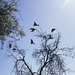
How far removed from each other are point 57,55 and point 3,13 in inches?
325

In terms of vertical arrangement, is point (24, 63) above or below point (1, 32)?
below

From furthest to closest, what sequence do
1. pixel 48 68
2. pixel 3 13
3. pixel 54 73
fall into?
1. pixel 48 68
2. pixel 54 73
3. pixel 3 13

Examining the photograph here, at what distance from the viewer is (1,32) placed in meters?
9.05

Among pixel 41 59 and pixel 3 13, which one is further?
pixel 41 59

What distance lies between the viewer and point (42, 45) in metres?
15.8

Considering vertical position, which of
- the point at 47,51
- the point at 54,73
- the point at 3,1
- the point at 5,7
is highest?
the point at 3,1

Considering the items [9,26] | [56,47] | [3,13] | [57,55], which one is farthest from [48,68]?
[3,13]

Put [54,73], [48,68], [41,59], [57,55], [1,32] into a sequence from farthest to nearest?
1. [41,59]
2. [57,55]
3. [48,68]
4. [54,73]
5. [1,32]

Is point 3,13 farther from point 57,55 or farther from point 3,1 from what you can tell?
point 57,55

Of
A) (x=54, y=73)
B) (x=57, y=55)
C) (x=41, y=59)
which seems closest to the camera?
(x=54, y=73)

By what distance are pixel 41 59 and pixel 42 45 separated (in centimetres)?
169

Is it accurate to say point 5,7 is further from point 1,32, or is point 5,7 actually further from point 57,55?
point 57,55

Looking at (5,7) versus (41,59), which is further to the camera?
(41,59)

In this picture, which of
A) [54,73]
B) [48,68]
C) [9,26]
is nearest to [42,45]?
[48,68]
